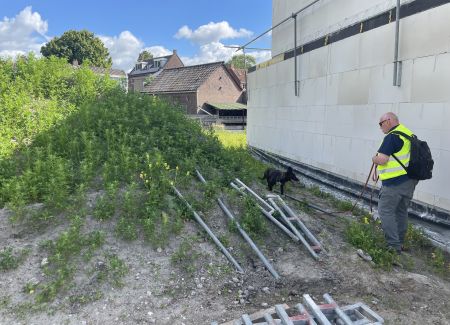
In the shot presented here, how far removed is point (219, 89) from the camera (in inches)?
1518

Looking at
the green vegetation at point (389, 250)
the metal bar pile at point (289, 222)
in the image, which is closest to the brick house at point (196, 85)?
the metal bar pile at point (289, 222)

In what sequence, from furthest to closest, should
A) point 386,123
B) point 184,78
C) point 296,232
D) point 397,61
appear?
point 184,78, point 397,61, point 296,232, point 386,123

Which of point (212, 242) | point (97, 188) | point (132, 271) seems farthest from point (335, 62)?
point (132, 271)

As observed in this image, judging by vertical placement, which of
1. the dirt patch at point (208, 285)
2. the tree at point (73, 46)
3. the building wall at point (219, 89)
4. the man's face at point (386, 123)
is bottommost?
the dirt patch at point (208, 285)

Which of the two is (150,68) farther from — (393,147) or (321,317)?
(321,317)

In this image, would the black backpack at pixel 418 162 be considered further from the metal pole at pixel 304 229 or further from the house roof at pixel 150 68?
the house roof at pixel 150 68

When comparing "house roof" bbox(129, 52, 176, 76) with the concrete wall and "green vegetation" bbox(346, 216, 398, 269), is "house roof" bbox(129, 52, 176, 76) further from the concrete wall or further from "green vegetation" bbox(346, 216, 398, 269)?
"green vegetation" bbox(346, 216, 398, 269)

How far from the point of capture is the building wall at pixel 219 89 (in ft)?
119

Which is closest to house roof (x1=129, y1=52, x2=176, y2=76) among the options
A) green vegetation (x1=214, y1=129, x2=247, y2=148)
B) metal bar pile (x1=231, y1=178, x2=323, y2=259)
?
green vegetation (x1=214, y1=129, x2=247, y2=148)

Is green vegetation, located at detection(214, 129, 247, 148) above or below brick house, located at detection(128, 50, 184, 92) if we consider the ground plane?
below

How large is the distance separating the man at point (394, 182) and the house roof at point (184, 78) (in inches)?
1241

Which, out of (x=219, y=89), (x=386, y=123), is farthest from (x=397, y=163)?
(x=219, y=89)

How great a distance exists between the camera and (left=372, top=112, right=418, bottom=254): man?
4.58 metres

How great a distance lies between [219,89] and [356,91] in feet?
107
